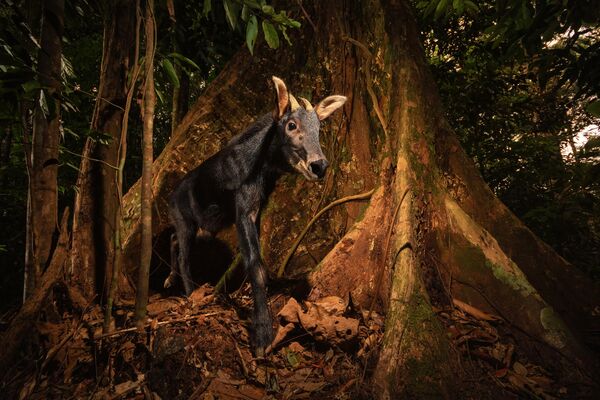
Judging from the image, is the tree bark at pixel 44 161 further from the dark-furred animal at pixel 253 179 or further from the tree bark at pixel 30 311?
the dark-furred animal at pixel 253 179

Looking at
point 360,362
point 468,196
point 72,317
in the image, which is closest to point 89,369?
point 72,317

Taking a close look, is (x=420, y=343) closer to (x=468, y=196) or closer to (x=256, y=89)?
(x=468, y=196)

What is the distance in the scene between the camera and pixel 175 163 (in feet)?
13.7

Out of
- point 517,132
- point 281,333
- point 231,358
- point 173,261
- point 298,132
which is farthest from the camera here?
point 517,132

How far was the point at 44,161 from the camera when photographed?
2520mm

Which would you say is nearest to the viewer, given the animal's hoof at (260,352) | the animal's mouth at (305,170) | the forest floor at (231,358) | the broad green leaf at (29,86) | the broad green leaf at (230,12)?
the broad green leaf at (29,86)

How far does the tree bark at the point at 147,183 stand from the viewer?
2.41 metres

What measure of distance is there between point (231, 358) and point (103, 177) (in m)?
2.01

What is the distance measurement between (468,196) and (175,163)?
3.28m

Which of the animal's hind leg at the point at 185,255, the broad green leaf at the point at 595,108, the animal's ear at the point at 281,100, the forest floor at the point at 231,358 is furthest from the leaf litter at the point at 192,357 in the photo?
the broad green leaf at the point at 595,108

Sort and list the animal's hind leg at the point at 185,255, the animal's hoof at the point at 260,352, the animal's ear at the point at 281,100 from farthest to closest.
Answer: the animal's hind leg at the point at 185,255
the animal's ear at the point at 281,100
the animal's hoof at the point at 260,352

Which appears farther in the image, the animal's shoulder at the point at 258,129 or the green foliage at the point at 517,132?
the green foliage at the point at 517,132

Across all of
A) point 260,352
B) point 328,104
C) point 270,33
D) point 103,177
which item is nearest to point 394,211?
point 328,104

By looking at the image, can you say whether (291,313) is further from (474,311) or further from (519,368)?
(519,368)
